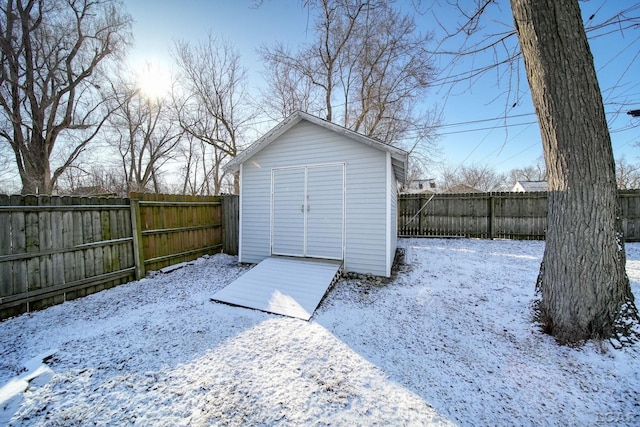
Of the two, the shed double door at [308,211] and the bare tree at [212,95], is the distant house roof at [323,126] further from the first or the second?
the bare tree at [212,95]

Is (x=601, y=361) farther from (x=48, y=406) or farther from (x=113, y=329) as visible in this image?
(x=113, y=329)

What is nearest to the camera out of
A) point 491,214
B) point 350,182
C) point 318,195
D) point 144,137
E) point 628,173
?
point 350,182

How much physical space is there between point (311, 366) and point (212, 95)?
15113 millimetres

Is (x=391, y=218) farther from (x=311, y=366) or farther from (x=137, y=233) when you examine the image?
(x=137, y=233)

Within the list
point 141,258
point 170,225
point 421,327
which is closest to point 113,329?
point 141,258

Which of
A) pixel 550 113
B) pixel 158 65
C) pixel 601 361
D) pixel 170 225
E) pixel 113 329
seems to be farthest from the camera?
pixel 158 65

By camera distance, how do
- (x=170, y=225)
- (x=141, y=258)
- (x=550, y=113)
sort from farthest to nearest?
(x=170, y=225) < (x=141, y=258) < (x=550, y=113)

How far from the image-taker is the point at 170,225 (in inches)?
242

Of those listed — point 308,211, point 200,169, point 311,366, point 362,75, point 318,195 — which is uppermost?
point 362,75

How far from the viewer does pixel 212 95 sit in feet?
45.5

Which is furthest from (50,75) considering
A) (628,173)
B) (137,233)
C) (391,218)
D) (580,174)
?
(628,173)

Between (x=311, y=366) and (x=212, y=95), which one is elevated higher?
(x=212, y=95)

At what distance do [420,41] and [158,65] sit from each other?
13.5m

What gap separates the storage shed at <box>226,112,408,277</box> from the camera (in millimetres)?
5242
